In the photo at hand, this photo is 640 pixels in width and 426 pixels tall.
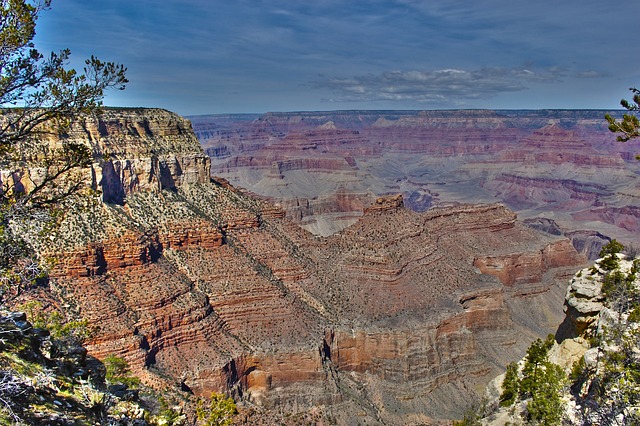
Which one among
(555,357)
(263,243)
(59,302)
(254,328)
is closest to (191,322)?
(254,328)

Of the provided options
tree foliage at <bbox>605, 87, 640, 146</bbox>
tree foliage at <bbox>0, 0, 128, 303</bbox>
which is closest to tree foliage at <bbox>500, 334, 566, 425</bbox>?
tree foliage at <bbox>605, 87, 640, 146</bbox>

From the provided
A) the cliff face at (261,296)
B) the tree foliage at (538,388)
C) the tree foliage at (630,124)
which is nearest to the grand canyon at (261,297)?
the cliff face at (261,296)

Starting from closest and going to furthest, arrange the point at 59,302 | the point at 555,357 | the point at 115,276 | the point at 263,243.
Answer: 1. the point at 555,357
2. the point at 59,302
3. the point at 115,276
4. the point at 263,243

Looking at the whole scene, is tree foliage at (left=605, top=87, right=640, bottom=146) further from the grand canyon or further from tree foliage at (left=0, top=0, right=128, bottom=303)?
the grand canyon

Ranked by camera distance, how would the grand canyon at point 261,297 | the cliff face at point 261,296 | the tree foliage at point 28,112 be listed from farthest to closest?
the cliff face at point 261,296, the grand canyon at point 261,297, the tree foliage at point 28,112

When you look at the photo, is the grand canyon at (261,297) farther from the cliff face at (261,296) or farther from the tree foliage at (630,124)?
the tree foliage at (630,124)

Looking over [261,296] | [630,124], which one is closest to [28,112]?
[630,124]

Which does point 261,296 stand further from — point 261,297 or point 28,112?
point 28,112

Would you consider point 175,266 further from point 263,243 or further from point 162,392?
point 162,392

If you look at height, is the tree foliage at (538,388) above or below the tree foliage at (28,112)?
below
